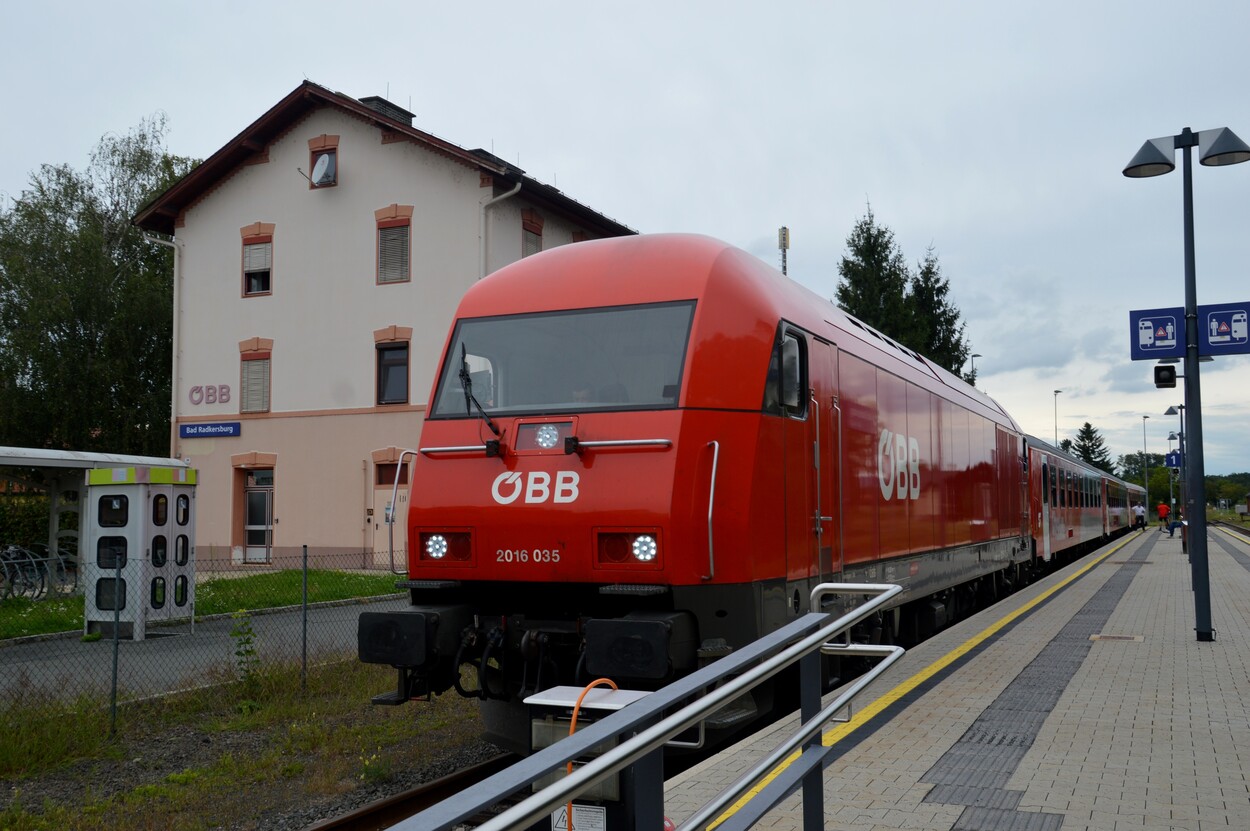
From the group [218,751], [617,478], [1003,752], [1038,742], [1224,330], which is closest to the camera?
[1003,752]

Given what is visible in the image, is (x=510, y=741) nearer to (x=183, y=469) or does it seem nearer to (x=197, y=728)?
(x=197, y=728)

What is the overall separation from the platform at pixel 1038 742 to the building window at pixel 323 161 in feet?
67.1

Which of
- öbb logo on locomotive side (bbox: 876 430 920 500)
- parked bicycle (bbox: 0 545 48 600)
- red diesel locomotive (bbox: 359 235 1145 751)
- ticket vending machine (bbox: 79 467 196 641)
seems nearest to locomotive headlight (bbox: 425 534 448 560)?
red diesel locomotive (bbox: 359 235 1145 751)

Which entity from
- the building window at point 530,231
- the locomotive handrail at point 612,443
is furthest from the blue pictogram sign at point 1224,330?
the building window at point 530,231

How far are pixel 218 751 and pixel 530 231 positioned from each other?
66.2ft

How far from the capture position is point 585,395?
7055 millimetres

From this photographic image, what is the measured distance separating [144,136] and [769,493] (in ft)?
126

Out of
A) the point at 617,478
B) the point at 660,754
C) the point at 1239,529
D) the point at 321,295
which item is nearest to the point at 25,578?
the point at 321,295

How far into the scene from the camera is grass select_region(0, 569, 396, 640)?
14.4m

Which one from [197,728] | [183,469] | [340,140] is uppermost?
[340,140]

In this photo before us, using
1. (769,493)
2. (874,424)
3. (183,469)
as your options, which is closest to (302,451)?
(183,469)

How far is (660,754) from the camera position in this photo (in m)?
2.99

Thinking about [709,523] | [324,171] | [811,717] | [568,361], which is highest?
[324,171]

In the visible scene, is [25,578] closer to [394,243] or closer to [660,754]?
[394,243]
